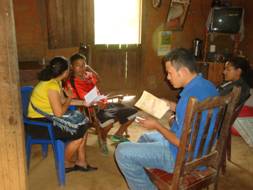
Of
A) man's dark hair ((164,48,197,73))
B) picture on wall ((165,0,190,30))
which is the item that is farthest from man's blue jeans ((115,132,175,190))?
picture on wall ((165,0,190,30))

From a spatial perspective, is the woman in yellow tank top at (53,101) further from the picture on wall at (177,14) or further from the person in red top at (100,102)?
the picture on wall at (177,14)

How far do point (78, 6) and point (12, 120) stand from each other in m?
2.78

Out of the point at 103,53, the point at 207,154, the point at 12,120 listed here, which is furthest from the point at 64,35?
the point at 207,154

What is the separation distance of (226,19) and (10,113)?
159 inches

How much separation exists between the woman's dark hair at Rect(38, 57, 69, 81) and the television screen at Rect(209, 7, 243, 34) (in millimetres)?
3134

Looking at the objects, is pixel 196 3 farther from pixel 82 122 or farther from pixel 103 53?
pixel 82 122

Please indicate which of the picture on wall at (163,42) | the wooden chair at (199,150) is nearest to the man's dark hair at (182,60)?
the wooden chair at (199,150)

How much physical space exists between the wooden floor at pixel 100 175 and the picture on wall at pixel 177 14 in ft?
8.31

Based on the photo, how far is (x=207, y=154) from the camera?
6.15 feet

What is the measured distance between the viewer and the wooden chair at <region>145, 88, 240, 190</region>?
1.64 m

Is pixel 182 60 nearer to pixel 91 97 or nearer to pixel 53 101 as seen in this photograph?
pixel 53 101

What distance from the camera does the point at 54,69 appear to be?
2.55 metres

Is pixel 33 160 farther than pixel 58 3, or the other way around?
pixel 58 3

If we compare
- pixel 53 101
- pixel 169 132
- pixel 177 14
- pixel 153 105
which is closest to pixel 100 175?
pixel 53 101
